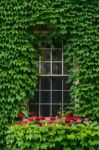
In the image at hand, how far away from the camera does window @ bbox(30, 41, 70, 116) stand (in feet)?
40.0

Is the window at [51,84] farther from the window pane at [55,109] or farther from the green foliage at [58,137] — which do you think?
the green foliage at [58,137]

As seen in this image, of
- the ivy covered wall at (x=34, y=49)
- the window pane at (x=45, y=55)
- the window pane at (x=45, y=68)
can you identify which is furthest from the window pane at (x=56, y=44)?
the window pane at (x=45, y=68)

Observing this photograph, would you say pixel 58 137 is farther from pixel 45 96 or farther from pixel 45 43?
pixel 45 43

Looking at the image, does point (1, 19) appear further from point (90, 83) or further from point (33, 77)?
point (90, 83)

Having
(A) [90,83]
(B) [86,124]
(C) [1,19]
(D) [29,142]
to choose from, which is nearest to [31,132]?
(D) [29,142]

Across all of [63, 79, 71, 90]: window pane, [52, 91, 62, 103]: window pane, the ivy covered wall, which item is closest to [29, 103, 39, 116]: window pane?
the ivy covered wall

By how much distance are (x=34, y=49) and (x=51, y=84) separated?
976 millimetres

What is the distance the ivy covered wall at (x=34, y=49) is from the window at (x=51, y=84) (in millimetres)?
329

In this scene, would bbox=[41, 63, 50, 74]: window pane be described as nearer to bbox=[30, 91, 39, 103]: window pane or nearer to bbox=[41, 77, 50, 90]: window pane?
bbox=[41, 77, 50, 90]: window pane

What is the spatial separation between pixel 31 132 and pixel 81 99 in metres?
1.66

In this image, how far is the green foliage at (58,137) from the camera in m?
10.7

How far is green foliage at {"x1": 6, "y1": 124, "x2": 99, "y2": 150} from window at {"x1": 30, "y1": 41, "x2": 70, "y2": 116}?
1.35 metres

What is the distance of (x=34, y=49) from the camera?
11953mm

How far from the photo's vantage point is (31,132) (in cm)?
1077
